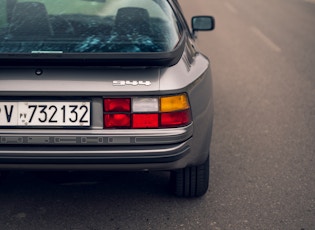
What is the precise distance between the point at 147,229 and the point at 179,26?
Result: 1406mm

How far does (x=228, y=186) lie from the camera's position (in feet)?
15.9

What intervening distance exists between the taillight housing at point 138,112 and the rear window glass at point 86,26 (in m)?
0.38

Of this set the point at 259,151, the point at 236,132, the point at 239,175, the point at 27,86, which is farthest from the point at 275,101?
the point at 27,86

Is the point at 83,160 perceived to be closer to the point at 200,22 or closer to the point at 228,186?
the point at 228,186

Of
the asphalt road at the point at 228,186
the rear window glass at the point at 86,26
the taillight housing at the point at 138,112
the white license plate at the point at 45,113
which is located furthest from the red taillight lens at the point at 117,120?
the asphalt road at the point at 228,186

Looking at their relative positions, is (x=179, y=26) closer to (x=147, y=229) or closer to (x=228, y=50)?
(x=147, y=229)

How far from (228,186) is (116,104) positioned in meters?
1.44

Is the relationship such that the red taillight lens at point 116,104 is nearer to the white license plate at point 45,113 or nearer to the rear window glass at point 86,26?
the white license plate at point 45,113

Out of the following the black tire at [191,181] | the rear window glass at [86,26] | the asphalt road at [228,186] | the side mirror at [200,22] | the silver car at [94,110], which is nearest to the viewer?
the silver car at [94,110]

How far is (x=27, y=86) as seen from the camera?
375 cm

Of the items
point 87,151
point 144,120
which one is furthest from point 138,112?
point 87,151

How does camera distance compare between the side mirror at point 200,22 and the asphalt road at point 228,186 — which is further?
the side mirror at point 200,22

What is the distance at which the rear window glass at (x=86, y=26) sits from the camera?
159 inches

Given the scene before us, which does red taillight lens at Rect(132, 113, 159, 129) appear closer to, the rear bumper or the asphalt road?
the rear bumper
